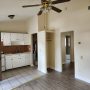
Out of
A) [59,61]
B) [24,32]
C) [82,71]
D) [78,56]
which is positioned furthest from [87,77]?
[24,32]

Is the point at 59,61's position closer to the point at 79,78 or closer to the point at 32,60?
the point at 79,78

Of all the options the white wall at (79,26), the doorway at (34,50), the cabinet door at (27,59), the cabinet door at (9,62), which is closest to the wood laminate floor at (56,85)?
the white wall at (79,26)

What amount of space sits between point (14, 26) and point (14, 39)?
3.52 feet

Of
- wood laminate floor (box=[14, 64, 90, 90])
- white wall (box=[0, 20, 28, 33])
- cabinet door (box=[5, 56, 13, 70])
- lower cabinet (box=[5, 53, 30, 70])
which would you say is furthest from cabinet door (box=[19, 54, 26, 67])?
wood laminate floor (box=[14, 64, 90, 90])

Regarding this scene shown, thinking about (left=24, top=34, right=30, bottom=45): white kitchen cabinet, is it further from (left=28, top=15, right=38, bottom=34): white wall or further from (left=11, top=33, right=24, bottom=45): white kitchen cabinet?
(left=28, top=15, right=38, bottom=34): white wall

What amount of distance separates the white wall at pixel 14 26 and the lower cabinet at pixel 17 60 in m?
1.75

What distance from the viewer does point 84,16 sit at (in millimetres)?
4645

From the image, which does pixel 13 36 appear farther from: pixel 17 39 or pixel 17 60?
pixel 17 60

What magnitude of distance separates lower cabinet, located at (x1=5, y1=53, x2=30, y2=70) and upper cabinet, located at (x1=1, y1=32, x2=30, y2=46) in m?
Answer: 0.80

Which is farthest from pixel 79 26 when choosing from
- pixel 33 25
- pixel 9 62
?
pixel 9 62

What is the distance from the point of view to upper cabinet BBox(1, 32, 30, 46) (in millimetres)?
6660

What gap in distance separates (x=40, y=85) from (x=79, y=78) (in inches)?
69.4

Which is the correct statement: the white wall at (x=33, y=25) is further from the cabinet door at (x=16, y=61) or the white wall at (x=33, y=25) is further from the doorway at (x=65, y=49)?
the doorway at (x=65, y=49)

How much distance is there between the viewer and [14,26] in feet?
25.1
